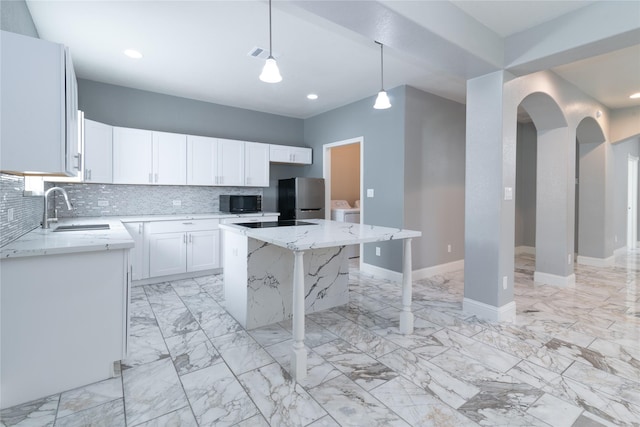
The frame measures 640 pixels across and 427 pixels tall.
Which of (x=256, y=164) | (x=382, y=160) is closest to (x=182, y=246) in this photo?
(x=256, y=164)

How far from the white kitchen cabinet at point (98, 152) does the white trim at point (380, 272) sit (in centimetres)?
358

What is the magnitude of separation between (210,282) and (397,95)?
3494 millimetres

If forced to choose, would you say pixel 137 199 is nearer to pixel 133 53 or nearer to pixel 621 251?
pixel 133 53

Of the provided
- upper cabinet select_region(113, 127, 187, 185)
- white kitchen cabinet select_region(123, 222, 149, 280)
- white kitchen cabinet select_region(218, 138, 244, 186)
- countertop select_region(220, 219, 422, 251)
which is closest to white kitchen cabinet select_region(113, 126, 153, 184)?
upper cabinet select_region(113, 127, 187, 185)

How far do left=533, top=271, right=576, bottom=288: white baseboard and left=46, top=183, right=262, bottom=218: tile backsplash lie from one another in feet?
14.9

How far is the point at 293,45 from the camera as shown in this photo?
3.04 meters

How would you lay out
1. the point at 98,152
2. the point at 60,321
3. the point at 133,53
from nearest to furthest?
the point at 60,321, the point at 133,53, the point at 98,152

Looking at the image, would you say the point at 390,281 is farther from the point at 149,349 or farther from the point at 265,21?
the point at 265,21

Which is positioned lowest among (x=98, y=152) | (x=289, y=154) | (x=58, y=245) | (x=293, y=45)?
(x=58, y=245)

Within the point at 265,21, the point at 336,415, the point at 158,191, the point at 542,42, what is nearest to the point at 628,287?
the point at 542,42

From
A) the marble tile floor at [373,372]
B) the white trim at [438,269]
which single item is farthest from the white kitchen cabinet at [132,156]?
the white trim at [438,269]

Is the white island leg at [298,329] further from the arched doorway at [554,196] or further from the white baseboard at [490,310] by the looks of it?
the arched doorway at [554,196]

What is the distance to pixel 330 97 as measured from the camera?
4.64 metres

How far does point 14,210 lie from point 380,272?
12.5 ft
